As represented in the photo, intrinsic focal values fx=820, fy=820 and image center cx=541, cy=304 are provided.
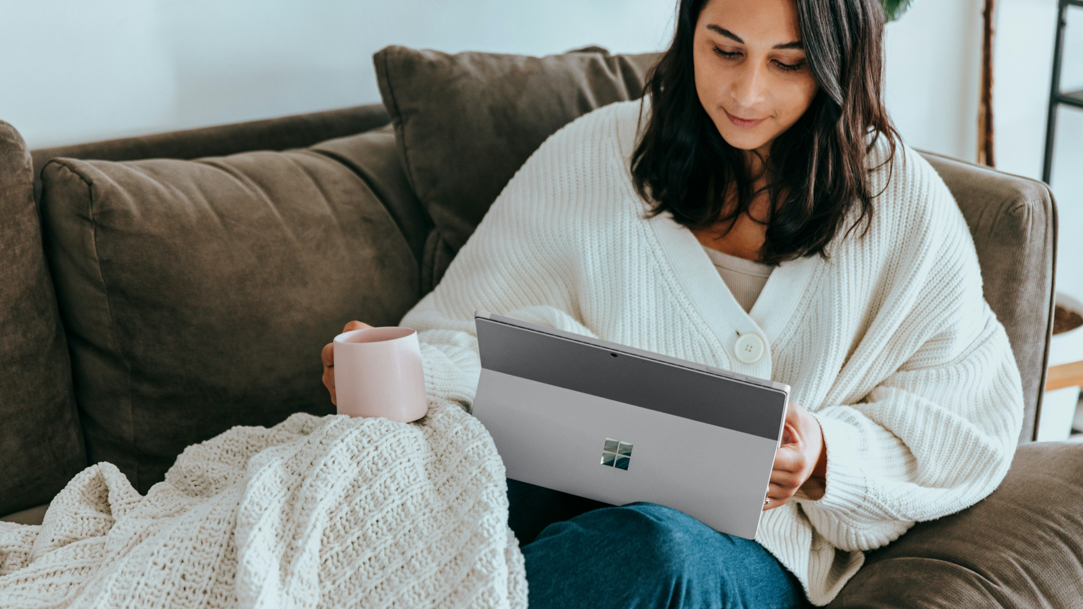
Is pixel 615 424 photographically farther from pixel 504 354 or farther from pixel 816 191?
pixel 816 191

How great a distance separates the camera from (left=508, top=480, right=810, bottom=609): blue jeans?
0.79m

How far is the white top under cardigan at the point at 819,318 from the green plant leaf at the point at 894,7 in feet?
2.44

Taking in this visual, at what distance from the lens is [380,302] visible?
1229mm

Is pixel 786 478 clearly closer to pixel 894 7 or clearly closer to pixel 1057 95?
pixel 894 7

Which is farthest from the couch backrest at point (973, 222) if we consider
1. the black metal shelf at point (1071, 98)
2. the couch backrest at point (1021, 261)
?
the black metal shelf at point (1071, 98)

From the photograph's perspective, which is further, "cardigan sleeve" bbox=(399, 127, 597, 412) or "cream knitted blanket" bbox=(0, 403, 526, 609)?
"cardigan sleeve" bbox=(399, 127, 597, 412)

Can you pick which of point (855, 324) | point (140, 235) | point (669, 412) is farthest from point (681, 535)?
point (140, 235)

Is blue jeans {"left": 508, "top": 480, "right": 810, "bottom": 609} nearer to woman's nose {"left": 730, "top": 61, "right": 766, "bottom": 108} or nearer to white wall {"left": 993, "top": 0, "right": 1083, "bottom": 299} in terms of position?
woman's nose {"left": 730, "top": 61, "right": 766, "bottom": 108}

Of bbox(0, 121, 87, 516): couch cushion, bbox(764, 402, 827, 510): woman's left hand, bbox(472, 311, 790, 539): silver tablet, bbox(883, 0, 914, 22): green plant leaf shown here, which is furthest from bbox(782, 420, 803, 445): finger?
bbox(883, 0, 914, 22): green plant leaf

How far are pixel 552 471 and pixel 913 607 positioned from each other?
15.3 inches

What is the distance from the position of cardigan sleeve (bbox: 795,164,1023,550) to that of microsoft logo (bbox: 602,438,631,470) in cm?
25

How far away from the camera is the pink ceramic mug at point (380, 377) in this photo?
835mm

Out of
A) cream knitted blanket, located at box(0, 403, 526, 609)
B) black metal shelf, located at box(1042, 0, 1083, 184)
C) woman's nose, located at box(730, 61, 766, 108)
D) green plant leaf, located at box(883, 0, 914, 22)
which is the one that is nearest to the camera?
cream knitted blanket, located at box(0, 403, 526, 609)

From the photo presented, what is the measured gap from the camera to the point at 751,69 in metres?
0.99
